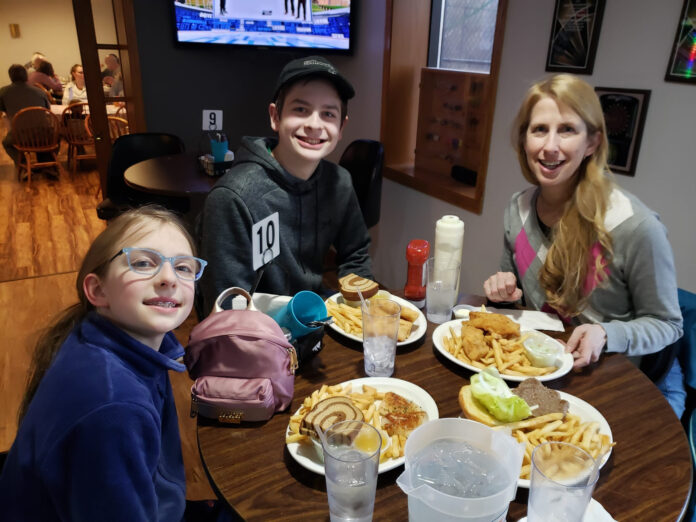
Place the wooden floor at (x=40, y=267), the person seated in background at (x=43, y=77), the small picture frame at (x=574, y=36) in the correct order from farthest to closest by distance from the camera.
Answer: the person seated in background at (x=43, y=77)
the wooden floor at (x=40, y=267)
the small picture frame at (x=574, y=36)

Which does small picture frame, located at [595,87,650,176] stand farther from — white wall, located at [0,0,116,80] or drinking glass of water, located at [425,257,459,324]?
white wall, located at [0,0,116,80]

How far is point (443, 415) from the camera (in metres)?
1.12

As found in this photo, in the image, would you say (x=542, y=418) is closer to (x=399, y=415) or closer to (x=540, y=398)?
(x=540, y=398)

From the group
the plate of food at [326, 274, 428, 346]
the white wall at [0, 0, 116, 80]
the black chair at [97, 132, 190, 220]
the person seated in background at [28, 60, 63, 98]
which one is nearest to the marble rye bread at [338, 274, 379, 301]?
the plate of food at [326, 274, 428, 346]

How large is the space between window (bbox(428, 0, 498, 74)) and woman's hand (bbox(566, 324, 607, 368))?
2236 millimetres

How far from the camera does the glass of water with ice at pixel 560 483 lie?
0.77m

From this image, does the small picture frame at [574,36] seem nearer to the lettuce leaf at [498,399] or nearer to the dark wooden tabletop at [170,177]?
the lettuce leaf at [498,399]

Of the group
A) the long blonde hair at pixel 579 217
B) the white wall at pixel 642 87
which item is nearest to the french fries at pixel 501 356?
the long blonde hair at pixel 579 217

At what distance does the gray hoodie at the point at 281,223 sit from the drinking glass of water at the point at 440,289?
0.46 meters

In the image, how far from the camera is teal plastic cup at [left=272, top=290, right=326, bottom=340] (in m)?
1.28

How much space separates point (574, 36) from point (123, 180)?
305 cm

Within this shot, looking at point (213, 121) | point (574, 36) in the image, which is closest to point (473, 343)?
point (574, 36)

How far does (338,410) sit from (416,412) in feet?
0.58

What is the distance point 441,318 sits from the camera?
62.0 inches
